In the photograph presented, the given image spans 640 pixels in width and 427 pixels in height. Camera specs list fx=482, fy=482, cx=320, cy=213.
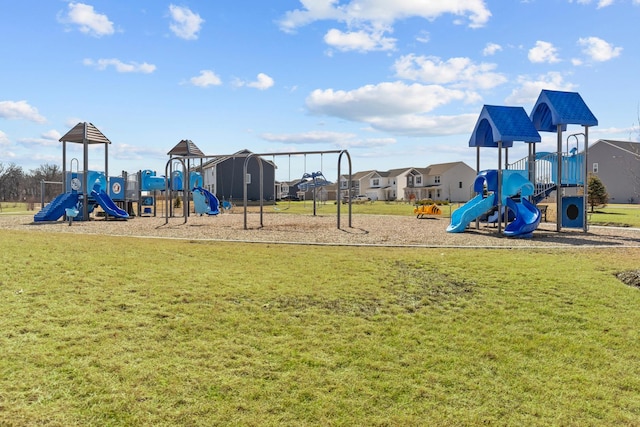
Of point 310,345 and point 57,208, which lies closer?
point 310,345

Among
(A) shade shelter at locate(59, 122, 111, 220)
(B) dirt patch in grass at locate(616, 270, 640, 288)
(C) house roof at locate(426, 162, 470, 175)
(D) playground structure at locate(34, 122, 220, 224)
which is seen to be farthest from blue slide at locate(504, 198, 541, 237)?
(C) house roof at locate(426, 162, 470, 175)

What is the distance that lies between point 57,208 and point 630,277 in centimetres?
2425

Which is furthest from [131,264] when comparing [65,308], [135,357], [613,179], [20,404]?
[613,179]

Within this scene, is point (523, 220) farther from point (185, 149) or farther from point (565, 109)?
point (185, 149)

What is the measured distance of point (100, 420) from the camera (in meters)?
4.09

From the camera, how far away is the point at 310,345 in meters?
5.71

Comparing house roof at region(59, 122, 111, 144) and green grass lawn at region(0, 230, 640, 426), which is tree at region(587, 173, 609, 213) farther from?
house roof at region(59, 122, 111, 144)

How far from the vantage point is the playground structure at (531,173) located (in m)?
18.1

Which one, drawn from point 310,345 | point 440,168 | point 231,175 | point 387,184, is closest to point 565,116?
point 310,345

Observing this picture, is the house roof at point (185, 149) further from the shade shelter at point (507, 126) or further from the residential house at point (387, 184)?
the residential house at point (387, 184)

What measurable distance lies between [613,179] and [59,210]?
62297 millimetres

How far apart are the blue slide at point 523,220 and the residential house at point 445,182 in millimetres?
62636

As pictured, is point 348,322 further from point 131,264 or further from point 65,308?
point 131,264

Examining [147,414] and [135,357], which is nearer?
[147,414]
